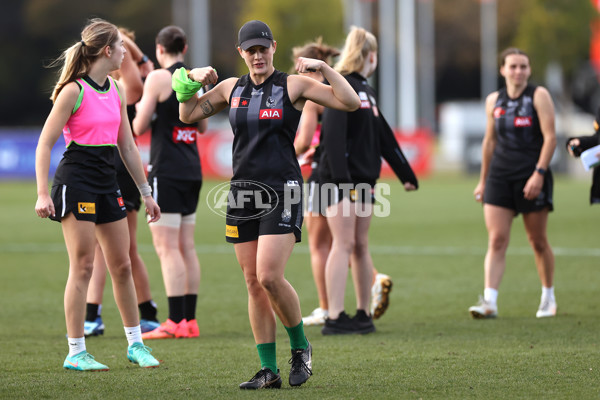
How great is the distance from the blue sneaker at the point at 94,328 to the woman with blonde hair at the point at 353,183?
1.87 metres

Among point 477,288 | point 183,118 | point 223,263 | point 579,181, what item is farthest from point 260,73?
point 579,181

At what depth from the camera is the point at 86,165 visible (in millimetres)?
6008

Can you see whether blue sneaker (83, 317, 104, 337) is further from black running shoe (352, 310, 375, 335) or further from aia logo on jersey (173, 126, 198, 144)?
black running shoe (352, 310, 375, 335)

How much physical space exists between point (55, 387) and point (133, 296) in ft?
3.18

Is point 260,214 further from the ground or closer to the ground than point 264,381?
further from the ground

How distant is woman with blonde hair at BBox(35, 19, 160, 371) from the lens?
594 cm

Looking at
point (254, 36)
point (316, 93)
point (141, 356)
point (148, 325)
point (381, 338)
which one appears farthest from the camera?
point (148, 325)

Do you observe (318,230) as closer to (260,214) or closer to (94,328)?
(94,328)

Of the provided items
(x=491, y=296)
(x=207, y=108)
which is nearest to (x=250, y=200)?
(x=207, y=108)

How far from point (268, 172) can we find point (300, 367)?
1.19m

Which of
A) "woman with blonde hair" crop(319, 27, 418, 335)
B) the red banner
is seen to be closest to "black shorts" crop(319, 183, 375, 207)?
"woman with blonde hair" crop(319, 27, 418, 335)

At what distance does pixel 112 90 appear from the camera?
615 centimetres

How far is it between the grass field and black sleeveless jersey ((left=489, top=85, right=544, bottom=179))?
1326 millimetres

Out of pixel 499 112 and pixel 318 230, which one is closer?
pixel 318 230
